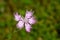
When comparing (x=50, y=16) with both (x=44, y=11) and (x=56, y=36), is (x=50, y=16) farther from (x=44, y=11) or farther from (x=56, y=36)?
(x=56, y=36)

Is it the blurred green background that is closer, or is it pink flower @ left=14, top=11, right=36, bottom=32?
pink flower @ left=14, top=11, right=36, bottom=32

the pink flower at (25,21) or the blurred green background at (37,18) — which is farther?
the blurred green background at (37,18)

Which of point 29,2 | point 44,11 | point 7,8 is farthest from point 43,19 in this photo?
point 7,8

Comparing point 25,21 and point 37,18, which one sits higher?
point 25,21

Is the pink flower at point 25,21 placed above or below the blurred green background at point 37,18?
above

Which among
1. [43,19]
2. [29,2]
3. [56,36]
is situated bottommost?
[56,36]

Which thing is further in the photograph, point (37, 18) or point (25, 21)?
point (37, 18)

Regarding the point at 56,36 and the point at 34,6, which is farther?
the point at 34,6

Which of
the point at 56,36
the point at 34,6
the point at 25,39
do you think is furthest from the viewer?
the point at 34,6
